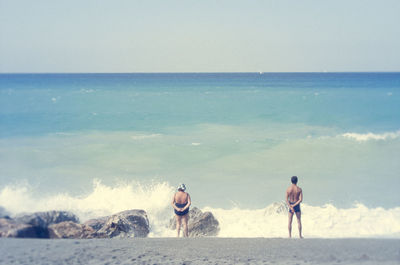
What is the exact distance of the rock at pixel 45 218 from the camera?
26.4 ft

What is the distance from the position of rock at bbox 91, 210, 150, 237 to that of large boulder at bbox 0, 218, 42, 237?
1.25 meters

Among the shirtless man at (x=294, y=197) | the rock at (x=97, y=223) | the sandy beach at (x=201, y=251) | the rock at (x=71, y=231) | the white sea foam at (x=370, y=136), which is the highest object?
the white sea foam at (x=370, y=136)

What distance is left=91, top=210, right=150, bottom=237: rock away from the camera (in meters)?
7.90

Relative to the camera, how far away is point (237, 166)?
47.1 feet

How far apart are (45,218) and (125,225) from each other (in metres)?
2.02

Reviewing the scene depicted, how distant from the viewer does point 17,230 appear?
22.9 ft

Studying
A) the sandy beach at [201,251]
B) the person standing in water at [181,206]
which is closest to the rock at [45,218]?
the sandy beach at [201,251]

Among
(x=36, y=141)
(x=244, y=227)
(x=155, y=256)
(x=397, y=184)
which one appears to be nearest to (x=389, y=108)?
(x=397, y=184)

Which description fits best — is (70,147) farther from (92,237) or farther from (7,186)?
(92,237)

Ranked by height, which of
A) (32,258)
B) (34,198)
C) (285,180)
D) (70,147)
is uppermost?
(70,147)

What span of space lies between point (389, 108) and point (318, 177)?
19560 mm

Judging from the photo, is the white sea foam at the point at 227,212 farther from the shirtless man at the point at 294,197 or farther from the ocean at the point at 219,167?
the shirtless man at the point at 294,197

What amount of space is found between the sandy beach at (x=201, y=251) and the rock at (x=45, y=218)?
5.38 feet

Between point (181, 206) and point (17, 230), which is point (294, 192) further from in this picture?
point (17, 230)
